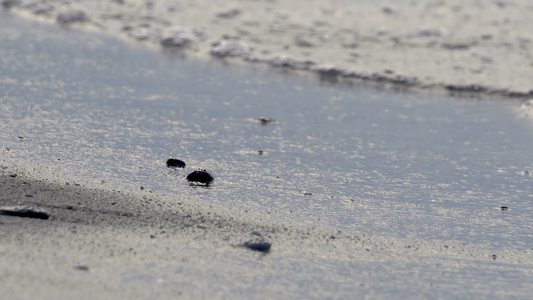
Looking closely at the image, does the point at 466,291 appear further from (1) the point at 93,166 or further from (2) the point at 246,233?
(1) the point at 93,166

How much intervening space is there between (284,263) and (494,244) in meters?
1.27

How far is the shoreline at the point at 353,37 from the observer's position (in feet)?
28.0

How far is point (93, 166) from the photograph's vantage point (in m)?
5.07

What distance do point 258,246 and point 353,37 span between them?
6750 mm

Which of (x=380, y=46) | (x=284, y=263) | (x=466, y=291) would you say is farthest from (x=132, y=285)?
(x=380, y=46)

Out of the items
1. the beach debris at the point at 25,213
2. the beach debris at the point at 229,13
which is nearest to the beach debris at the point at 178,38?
the beach debris at the point at 229,13

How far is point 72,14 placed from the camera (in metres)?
10.6

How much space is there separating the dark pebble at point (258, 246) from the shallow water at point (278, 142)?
0.50 metres

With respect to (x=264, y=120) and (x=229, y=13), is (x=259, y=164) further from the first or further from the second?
(x=229, y=13)

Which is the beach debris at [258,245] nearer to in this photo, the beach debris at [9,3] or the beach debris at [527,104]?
the beach debris at [527,104]

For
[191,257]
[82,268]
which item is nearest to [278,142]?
[191,257]

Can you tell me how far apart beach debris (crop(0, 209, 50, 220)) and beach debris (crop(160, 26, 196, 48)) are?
5.55 metres

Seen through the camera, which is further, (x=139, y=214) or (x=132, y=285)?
(x=139, y=214)

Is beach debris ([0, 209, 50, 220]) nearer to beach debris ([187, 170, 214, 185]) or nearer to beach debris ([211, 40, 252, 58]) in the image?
beach debris ([187, 170, 214, 185])
